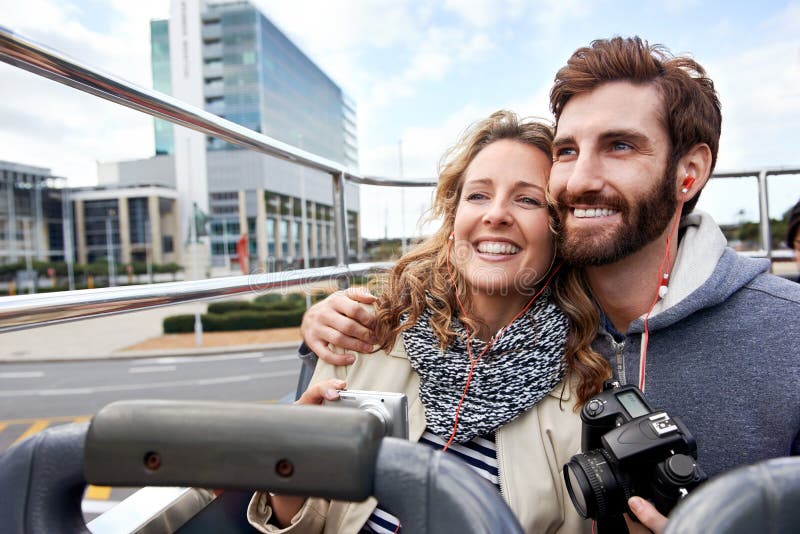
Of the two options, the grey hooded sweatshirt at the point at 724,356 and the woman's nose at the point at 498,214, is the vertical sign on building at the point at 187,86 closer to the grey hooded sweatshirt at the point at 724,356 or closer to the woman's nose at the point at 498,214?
the woman's nose at the point at 498,214

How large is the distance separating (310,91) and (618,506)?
64646 millimetres

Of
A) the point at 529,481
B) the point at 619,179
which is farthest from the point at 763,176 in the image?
the point at 529,481

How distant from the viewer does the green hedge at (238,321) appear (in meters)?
17.2

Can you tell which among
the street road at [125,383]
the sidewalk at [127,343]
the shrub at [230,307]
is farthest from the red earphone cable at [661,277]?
the shrub at [230,307]

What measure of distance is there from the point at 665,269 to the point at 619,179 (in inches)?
12.3

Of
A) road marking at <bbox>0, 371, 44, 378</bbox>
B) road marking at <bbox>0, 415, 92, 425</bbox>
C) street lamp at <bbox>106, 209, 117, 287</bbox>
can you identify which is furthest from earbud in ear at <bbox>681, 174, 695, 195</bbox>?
street lamp at <bbox>106, 209, 117, 287</bbox>

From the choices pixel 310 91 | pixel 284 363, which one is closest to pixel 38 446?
pixel 284 363

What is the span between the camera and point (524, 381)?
1366 millimetres

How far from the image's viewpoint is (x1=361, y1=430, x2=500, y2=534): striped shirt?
130 centimetres

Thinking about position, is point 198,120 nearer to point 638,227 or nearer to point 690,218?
point 638,227

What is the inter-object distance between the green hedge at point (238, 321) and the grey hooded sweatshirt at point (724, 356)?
54.1 ft

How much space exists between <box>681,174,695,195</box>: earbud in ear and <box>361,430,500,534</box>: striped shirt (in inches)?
36.7

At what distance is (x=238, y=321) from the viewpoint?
1736cm

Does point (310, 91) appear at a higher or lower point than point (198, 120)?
higher
